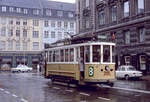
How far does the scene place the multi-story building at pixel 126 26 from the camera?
3108 centimetres

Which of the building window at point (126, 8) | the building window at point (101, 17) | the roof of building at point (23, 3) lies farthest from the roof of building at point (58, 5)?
the building window at point (126, 8)

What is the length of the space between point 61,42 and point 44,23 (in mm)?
50595

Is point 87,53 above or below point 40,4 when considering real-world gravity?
below

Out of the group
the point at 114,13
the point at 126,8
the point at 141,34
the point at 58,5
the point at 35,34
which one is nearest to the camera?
the point at 141,34

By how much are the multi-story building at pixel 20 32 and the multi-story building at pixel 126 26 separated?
30.4 m

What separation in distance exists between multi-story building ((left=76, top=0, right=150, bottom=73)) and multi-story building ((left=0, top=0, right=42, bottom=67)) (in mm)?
30389

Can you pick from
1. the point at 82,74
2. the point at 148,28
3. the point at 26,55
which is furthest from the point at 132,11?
the point at 26,55

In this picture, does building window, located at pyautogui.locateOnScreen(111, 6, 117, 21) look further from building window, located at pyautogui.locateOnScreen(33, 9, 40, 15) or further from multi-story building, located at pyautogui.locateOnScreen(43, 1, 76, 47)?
building window, located at pyautogui.locateOnScreen(33, 9, 40, 15)

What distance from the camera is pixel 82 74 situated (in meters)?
19.0

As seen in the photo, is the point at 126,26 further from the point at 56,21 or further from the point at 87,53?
the point at 56,21

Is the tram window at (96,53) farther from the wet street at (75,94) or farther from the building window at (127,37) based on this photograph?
the building window at (127,37)

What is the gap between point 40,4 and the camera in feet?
240

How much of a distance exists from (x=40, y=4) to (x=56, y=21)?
5.86 m

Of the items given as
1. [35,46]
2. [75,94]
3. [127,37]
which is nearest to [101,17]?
[127,37]
